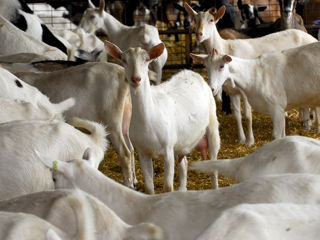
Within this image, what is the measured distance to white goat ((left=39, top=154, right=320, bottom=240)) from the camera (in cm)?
300

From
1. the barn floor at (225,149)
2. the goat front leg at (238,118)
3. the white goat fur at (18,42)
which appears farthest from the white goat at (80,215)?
the white goat fur at (18,42)

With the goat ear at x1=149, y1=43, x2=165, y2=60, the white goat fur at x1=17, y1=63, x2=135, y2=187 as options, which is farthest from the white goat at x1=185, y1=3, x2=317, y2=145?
the goat ear at x1=149, y1=43, x2=165, y2=60

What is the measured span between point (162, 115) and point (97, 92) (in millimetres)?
1132

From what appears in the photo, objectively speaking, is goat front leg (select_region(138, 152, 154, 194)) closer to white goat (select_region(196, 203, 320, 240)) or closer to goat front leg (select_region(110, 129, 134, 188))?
goat front leg (select_region(110, 129, 134, 188))

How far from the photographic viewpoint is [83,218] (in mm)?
2426

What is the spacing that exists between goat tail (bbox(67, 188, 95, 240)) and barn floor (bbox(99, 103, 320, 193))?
11.4 feet

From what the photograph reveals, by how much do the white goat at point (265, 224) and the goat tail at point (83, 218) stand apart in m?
0.53

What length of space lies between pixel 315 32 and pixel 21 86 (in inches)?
359

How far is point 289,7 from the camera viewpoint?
11359mm

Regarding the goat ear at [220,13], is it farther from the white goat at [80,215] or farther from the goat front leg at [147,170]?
the white goat at [80,215]

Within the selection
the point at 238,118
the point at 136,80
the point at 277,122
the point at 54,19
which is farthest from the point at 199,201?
the point at 54,19

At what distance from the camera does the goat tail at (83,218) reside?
7.93 feet

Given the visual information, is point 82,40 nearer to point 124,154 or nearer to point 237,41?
point 237,41

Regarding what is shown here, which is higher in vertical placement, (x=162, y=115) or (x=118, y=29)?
(x=162, y=115)
